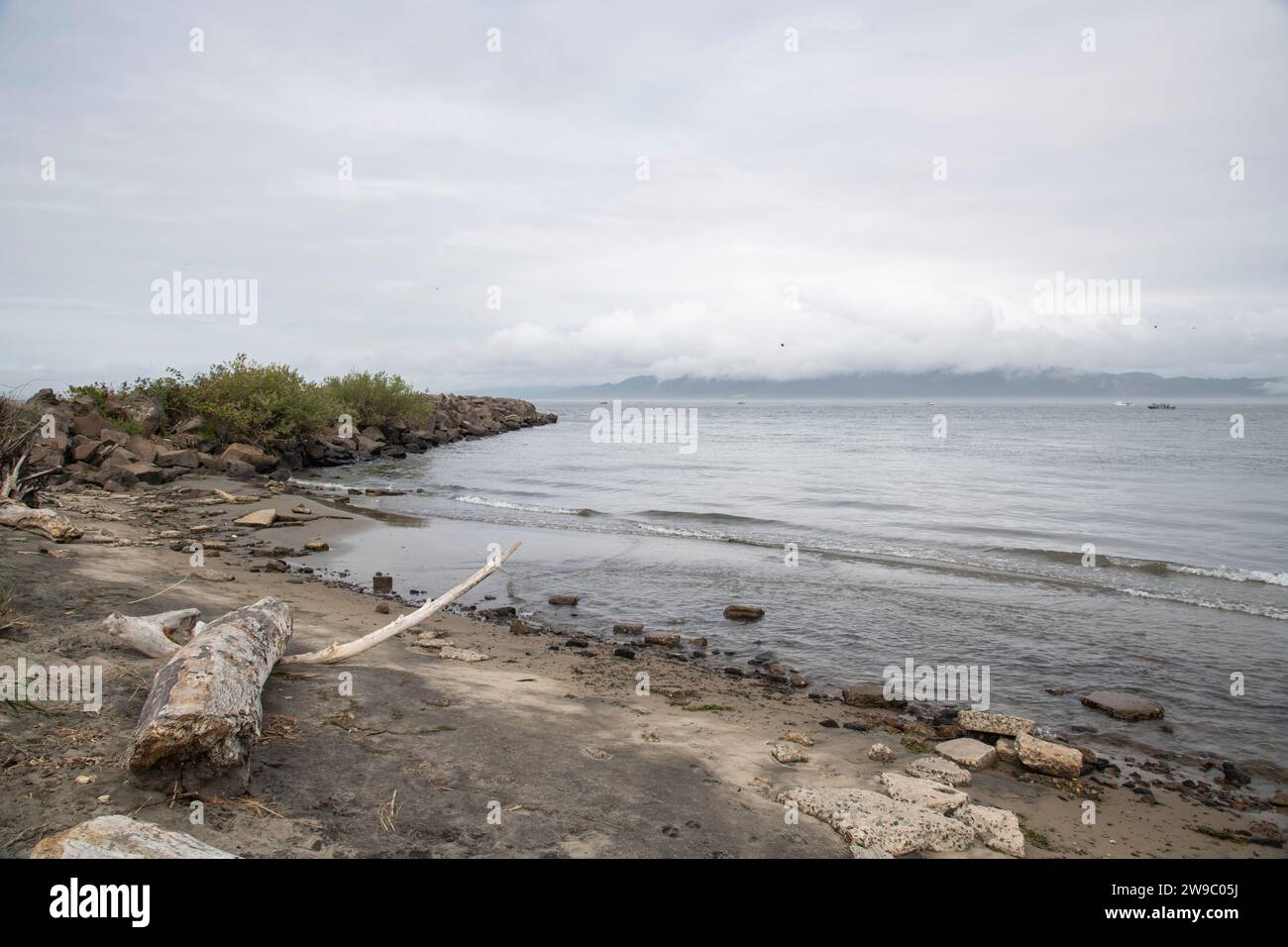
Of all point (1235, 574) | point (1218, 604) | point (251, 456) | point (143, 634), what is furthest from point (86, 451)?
point (1235, 574)

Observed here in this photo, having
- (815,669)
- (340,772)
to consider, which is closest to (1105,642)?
(815,669)

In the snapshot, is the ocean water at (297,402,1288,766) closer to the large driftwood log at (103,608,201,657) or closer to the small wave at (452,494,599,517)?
the small wave at (452,494,599,517)

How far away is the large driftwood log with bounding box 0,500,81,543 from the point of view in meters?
→ 11.9

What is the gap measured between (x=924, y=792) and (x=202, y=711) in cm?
528

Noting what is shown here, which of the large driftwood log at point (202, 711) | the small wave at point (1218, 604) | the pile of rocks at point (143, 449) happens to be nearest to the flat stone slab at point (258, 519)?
the pile of rocks at point (143, 449)

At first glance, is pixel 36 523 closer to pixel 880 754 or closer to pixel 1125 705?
pixel 880 754

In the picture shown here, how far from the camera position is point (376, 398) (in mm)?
45281

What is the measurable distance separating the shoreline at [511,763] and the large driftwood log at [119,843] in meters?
0.53

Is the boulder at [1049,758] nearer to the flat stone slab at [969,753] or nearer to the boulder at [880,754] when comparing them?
the flat stone slab at [969,753]
